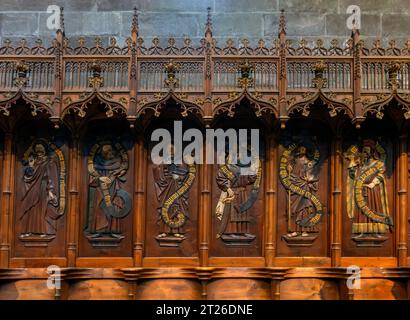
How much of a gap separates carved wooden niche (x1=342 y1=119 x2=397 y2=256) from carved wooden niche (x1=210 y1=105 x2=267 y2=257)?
4.35 ft

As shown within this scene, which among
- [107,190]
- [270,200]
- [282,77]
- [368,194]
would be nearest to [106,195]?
[107,190]

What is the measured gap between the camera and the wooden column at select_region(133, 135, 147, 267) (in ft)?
32.0

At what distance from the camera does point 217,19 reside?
11055 millimetres

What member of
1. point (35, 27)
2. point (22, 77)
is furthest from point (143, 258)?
point (35, 27)

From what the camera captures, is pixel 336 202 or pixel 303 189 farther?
pixel 303 189

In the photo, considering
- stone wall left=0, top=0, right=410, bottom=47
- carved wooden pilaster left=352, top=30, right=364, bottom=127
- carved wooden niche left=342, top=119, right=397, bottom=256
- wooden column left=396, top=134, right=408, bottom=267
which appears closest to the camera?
carved wooden pilaster left=352, top=30, right=364, bottom=127

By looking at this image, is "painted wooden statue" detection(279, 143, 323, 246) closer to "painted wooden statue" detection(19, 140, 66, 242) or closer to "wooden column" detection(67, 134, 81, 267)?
"wooden column" detection(67, 134, 81, 267)

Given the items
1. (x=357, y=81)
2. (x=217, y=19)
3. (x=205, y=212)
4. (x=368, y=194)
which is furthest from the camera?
(x=217, y=19)

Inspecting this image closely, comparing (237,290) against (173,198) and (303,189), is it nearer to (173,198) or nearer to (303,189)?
(173,198)

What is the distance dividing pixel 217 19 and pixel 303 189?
3346mm

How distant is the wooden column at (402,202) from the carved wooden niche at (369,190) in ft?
0.41

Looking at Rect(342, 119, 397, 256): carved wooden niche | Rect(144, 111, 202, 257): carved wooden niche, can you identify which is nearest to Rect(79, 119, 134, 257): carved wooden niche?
Rect(144, 111, 202, 257): carved wooden niche

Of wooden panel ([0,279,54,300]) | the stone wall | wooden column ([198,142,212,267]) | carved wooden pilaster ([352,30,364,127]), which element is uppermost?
the stone wall

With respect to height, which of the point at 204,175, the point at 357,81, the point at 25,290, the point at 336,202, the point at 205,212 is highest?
the point at 357,81
